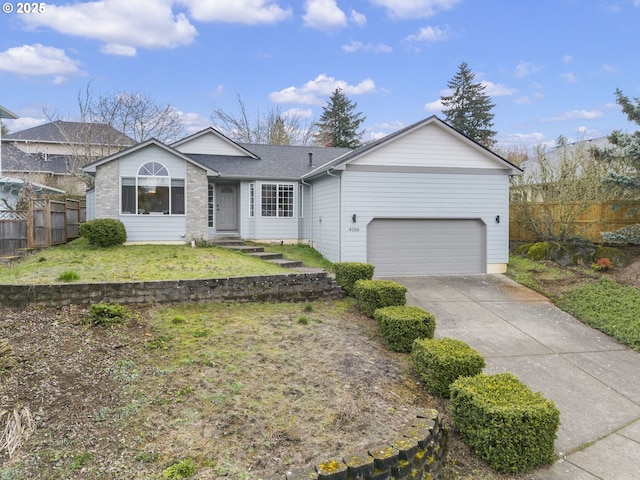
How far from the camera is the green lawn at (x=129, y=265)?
869 centimetres

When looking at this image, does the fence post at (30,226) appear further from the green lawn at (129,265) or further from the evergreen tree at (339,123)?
the evergreen tree at (339,123)

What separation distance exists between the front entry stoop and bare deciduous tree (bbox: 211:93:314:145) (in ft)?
64.0

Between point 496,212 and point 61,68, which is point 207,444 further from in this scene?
point 61,68

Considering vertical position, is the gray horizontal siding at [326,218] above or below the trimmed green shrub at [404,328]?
above

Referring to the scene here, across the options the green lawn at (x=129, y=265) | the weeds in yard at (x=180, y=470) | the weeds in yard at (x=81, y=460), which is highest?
the green lawn at (x=129, y=265)

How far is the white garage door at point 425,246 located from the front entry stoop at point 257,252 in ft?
7.66

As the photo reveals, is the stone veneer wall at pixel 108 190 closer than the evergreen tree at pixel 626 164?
No

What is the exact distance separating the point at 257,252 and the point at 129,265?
416 centimetres

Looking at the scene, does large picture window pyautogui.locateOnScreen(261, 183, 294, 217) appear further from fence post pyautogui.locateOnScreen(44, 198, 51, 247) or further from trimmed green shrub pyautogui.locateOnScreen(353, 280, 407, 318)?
trimmed green shrub pyautogui.locateOnScreen(353, 280, 407, 318)

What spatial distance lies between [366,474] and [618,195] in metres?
14.7

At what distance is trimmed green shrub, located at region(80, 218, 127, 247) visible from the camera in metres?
12.7

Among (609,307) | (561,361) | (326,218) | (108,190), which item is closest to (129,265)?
(108,190)

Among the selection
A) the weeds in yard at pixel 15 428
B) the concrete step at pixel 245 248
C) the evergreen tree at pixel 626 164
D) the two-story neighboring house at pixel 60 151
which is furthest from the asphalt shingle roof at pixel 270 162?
the weeds in yard at pixel 15 428

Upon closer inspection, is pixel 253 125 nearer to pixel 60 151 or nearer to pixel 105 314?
pixel 60 151
